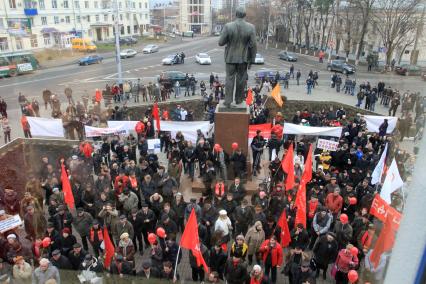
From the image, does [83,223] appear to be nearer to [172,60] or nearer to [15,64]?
[15,64]

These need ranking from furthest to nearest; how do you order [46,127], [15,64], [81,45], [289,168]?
[81,45], [15,64], [46,127], [289,168]

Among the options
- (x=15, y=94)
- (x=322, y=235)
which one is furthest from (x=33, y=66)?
(x=322, y=235)

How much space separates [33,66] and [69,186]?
31814 millimetres

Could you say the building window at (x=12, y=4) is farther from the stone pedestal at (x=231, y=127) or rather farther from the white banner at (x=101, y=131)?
the stone pedestal at (x=231, y=127)

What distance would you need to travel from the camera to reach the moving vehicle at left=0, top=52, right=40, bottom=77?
33.7 metres

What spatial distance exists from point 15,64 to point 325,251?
3415 centimetres

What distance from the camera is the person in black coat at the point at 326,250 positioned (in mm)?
7805

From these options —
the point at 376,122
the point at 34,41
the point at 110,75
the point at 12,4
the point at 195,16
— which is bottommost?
the point at 110,75

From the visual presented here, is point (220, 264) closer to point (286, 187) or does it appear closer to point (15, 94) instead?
point (286, 187)

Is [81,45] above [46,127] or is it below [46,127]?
below

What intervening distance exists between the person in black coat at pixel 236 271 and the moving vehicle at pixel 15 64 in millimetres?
32486

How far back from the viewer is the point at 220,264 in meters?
7.85

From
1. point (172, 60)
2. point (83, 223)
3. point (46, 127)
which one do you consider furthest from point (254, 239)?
point (172, 60)

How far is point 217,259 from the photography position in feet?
25.5
